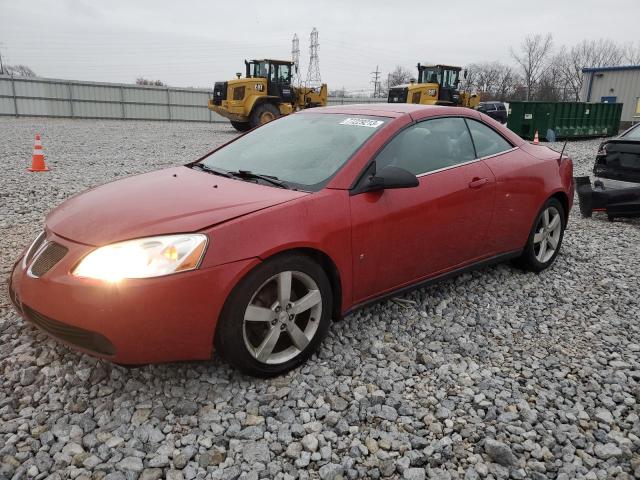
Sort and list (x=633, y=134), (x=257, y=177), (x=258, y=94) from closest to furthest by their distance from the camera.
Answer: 1. (x=257, y=177)
2. (x=633, y=134)
3. (x=258, y=94)

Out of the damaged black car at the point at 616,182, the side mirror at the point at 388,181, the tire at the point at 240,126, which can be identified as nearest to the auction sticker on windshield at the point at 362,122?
the side mirror at the point at 388,181

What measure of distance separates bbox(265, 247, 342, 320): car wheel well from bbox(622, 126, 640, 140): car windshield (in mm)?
5446

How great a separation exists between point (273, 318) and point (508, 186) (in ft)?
7.47

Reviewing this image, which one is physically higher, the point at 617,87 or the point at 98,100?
the point at 617,87

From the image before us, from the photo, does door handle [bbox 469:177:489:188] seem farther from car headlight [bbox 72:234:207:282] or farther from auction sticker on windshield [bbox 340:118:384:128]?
car headlight [bbox 72:234:207:282]

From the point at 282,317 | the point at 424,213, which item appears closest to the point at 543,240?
the point at 424,213

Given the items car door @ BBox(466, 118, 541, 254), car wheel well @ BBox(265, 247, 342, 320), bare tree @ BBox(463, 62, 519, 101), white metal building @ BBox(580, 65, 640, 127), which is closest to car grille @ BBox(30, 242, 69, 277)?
car wheel well @ BBox(265, 247, 342, 320)

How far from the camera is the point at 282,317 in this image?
8.96ft

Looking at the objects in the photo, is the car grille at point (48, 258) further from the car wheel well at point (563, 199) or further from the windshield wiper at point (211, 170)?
the car wheel well at point (563, 199)

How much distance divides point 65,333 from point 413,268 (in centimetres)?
209

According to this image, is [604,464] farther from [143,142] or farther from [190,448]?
[143,142]

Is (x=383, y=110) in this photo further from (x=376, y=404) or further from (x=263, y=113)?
(x=263, y=113)

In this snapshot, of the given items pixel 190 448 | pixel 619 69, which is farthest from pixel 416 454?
pixel 619 69

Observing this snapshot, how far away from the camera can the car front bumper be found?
7.57ft
